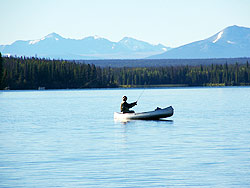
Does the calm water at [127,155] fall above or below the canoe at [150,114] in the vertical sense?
below

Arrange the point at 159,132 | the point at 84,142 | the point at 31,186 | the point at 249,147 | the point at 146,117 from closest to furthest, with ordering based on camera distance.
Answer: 1. the point at 31,186
2. the point at 249,147
3. the point at 84,142
4. the point at 159,132
5. the point at 146,117

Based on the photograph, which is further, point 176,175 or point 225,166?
point 225,166

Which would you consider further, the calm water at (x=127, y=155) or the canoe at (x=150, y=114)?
the canoe at (x=150, y=114)

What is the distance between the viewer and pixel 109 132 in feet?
119

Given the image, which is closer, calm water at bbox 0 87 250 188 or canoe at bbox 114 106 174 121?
calm water at bbox 0 87 250 188

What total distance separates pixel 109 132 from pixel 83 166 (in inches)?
543

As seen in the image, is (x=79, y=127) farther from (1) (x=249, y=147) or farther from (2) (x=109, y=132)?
(1) (x=249, y=147)

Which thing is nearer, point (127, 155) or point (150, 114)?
point (127, 155)

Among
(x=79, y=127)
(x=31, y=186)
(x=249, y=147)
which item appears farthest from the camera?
(x=79, y=127)

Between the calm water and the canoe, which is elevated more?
the canoe

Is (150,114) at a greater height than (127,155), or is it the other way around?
(150,114)

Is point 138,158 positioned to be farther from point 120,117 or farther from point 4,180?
point 120,117

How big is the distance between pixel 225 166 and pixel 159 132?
1365 centimetres

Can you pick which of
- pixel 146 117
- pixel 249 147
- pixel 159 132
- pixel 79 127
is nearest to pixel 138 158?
pixel 249 147
